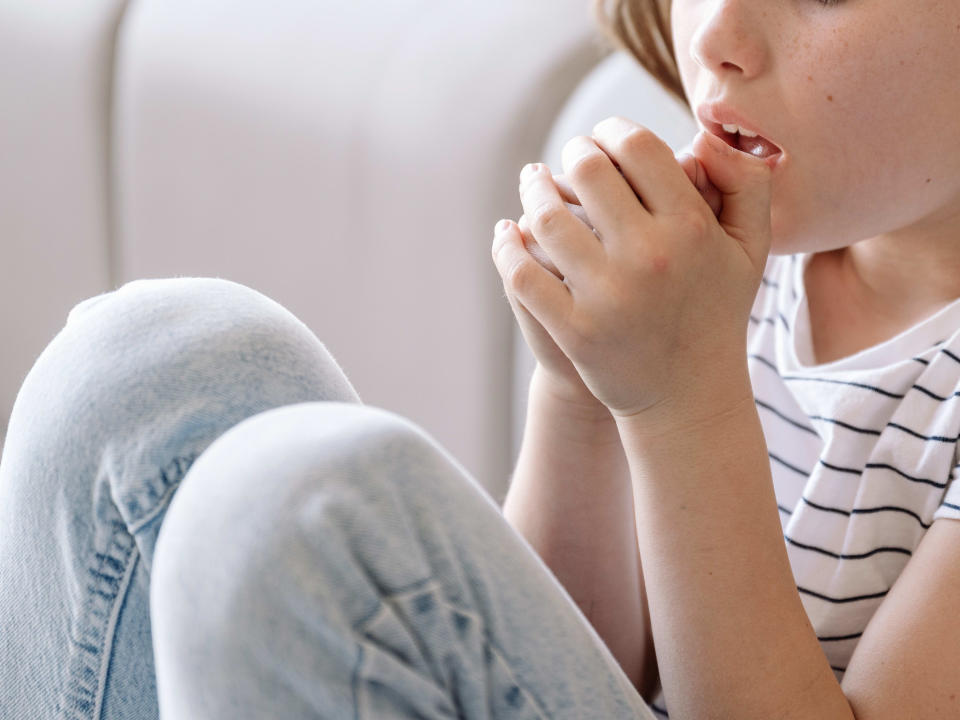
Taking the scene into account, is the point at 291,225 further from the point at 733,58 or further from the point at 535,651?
the point at 535,651

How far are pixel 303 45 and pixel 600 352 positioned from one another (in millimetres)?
640

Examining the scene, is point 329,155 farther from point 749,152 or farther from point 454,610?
point 454,610

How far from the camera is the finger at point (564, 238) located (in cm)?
55

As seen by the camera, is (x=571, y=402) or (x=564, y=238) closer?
(x=564, y=238)

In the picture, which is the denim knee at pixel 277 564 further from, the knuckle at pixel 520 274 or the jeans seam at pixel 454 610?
the knuckle at pixel 520 274

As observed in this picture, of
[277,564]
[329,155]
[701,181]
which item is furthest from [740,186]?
[329,155]

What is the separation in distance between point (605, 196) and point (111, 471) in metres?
0.27

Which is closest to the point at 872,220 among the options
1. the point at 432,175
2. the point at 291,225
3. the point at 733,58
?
the point at 733,58

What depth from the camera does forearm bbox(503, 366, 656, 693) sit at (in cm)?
72

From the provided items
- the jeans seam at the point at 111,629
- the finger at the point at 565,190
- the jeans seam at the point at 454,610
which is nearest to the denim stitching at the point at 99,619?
the jeans seam at the point at 111,629

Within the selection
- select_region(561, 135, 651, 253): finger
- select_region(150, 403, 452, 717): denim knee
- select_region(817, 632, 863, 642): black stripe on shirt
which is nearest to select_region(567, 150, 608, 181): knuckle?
select_region(561, 135, 651, 253): finger

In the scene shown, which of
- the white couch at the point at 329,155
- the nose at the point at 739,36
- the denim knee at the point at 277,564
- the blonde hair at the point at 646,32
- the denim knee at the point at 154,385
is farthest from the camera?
the white couch at the point at 329,155

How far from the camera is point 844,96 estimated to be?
1.94 ft

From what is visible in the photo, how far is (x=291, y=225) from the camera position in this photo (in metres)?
1.07
